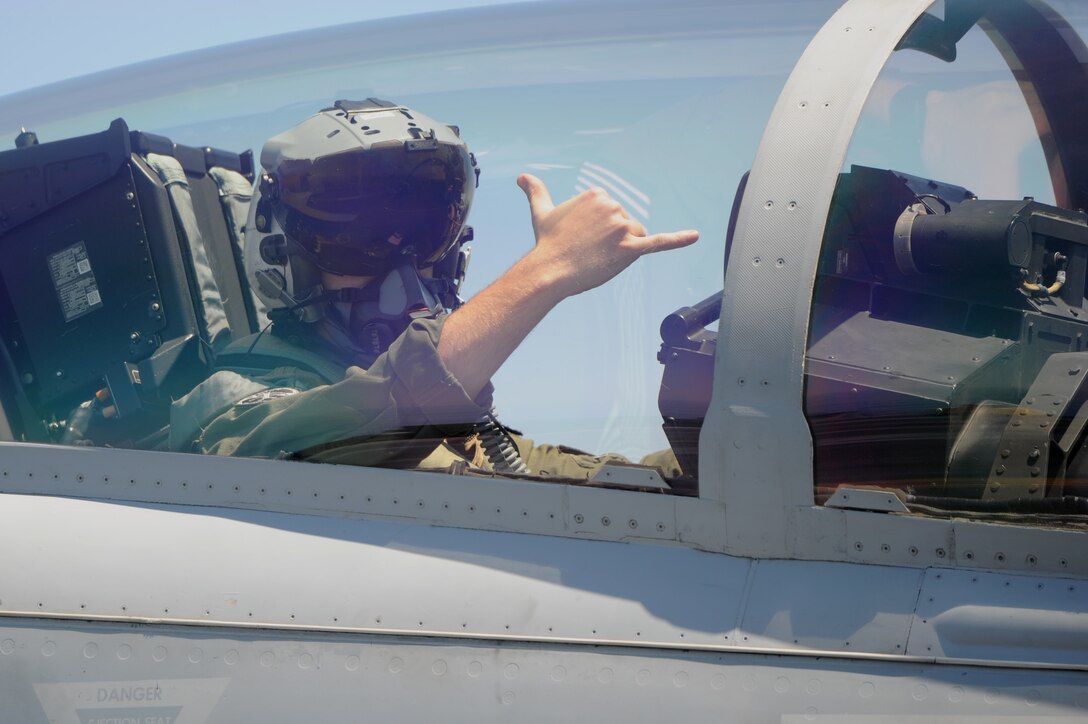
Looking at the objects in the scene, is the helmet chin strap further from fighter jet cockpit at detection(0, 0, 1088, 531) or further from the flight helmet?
fighter jet cockpit at detection(0, 0, 1088, 531)

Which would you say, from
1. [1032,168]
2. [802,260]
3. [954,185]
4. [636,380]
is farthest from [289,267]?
[1032,168]

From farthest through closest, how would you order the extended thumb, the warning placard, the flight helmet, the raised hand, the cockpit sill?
the warning placard < the flight helmet < the extended thumb < the raised hand < the cockpit sill

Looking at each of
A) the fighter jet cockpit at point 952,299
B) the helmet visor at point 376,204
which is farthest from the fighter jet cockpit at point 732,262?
the helmet visor at point 376,204

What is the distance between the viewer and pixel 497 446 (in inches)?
85.6

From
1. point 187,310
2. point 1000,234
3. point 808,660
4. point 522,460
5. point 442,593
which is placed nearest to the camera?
point 808,660

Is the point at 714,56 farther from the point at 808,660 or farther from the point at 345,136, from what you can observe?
the point at 808,660

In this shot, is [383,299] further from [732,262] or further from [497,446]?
[732,262]

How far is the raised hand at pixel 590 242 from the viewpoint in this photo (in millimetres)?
2043

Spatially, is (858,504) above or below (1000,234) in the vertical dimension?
below

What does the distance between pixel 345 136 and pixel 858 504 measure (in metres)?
1.49

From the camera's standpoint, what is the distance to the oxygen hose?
7.02ft

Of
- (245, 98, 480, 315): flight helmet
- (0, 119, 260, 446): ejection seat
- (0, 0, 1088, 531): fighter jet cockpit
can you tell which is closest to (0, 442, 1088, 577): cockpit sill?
(0, 0, 1088, 531): fighter jet cockpit

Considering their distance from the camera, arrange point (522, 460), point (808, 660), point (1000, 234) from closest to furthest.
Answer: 1. point (808, 660)
2. point (1000, 234)
3. point (522, 460)

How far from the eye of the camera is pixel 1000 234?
2029 millimetres
